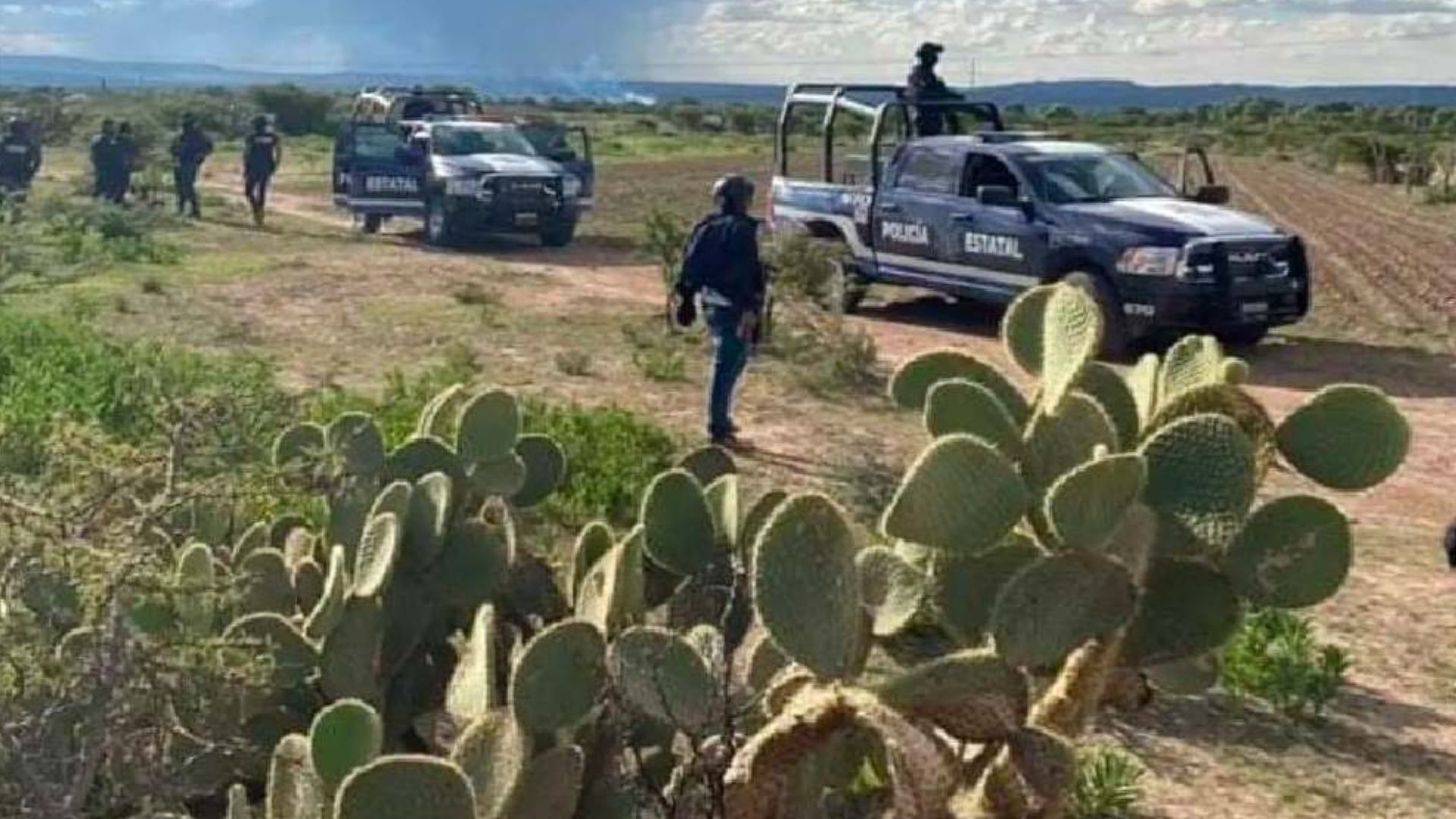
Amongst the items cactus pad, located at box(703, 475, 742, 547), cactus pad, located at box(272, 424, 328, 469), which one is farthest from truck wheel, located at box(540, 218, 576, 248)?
cactus pad, located at box(703, 475, 742, 547)

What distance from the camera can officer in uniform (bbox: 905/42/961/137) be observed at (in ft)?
53.4

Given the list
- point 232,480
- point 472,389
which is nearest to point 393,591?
point 232,480

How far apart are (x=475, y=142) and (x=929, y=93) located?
23.3ft

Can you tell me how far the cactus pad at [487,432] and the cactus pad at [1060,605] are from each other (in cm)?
198

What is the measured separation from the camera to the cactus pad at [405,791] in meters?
3.15

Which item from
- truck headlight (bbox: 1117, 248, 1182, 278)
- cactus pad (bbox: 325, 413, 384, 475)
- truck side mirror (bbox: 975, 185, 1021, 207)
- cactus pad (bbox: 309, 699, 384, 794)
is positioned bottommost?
truck headlight (bbox: 1117, 248, 1182, 278)

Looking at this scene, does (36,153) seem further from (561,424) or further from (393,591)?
(393,591)

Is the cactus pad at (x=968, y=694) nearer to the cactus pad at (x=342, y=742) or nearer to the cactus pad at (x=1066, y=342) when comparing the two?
the cactus pad at (x=1066, y=342)

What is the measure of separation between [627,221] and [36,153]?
794cm

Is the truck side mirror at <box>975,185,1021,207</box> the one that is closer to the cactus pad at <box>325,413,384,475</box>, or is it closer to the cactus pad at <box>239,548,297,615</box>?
the cactus pad at <box>325,413,384,475</box>

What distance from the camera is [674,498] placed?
444 cm

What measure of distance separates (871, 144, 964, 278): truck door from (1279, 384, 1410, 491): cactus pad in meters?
11.3

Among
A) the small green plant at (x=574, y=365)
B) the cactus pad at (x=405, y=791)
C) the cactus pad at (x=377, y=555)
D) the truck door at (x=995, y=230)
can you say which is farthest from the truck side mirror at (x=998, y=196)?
the cactus pad at (x=405, y=791)

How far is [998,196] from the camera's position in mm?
14141
